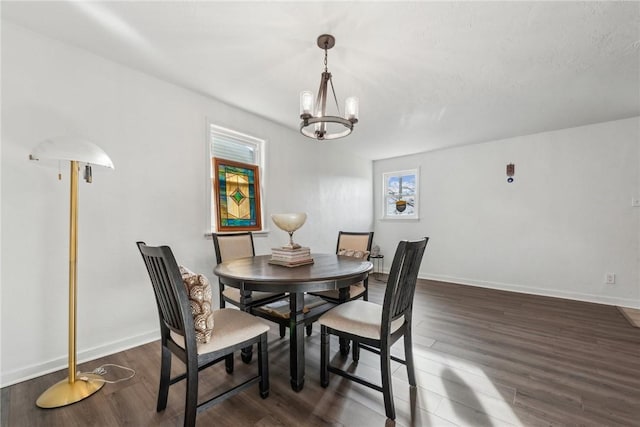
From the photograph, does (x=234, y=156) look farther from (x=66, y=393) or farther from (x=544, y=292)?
(x=544, y=292)

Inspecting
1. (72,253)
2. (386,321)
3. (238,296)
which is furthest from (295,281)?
(72,253)

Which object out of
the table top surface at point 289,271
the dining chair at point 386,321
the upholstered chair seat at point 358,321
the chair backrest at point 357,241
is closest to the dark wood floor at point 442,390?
the dining chair at point 386,321

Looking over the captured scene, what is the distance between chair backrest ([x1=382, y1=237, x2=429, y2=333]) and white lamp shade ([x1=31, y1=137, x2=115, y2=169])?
1899mm

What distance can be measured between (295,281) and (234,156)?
2204 millimetres

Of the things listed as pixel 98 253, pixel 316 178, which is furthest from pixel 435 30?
pixel 98 253

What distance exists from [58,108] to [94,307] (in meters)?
1.55

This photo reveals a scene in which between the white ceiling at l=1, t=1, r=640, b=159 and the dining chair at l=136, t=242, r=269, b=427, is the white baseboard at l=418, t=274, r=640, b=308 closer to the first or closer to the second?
the white ceiling at l=1, t=1, r=640, b=159

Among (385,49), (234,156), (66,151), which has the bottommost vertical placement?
(66,151)

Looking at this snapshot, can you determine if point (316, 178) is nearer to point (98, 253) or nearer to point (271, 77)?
point (271, 77)

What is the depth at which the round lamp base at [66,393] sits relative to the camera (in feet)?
5.12

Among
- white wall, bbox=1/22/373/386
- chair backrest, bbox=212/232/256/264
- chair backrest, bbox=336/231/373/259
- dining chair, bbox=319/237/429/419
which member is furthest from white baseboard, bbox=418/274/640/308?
white wall, bbox=1/22/373/386

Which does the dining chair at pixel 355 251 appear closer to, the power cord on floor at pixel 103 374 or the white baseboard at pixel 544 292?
the power cord on floor at pixel 103 374

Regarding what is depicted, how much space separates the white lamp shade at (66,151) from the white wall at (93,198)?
→ 541mm

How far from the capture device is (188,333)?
1.28m
